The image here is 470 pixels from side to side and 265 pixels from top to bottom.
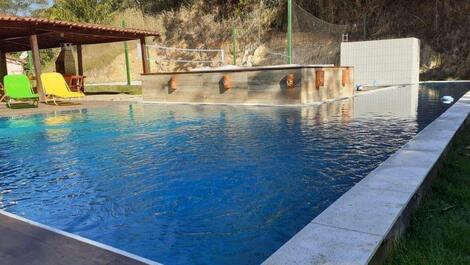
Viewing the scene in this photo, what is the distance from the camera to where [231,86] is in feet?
40.6

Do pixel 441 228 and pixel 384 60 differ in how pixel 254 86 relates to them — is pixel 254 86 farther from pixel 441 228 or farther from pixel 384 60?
pixel 384 60

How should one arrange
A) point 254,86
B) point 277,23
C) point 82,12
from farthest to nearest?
point 82,12, point 277,23, point 254,86

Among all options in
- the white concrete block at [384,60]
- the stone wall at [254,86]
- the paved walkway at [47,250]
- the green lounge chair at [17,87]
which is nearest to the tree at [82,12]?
the white concrete block at [384,60]

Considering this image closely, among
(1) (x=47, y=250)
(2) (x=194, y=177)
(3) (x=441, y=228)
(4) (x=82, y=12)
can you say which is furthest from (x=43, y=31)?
(4) (x=82, y=12)

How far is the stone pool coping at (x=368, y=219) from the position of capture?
2070 mm

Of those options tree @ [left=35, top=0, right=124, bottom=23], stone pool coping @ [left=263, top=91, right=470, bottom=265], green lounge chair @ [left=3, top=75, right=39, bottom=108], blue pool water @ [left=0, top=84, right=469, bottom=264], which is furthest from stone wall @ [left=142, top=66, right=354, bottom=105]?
tree @ [left=35, top=0, right=124, bottom=23]

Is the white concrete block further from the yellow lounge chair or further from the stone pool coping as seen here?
the stone pool coping

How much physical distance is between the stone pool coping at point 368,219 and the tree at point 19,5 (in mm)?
56491

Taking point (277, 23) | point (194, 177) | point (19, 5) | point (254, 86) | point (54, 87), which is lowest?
point (194, 177)

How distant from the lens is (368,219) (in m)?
2.47

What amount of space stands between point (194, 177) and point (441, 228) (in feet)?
7.98

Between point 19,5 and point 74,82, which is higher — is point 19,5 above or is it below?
above

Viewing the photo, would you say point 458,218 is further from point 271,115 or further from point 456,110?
point 271,115

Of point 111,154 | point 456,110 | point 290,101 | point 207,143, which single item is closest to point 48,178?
point 111,154
